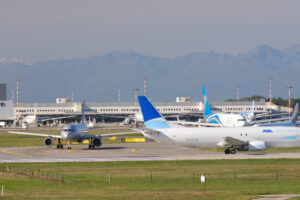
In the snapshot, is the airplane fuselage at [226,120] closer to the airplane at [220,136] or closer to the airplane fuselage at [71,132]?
the airplane fuselage at [71,132]

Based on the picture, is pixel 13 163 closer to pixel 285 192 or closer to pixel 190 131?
pixel 190 131

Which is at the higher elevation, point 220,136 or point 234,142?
point 220,136

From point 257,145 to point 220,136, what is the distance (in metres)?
4.57

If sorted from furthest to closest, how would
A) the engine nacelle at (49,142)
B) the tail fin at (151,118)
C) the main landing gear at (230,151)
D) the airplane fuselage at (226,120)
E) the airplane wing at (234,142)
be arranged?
the airplane fuselage at (226,120) < the engine nacelle at (49,142) < the main landing gear at (230,151) < the tail fin at (151,118) < the airplane wing at (234,142)

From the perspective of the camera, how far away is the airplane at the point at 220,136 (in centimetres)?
7788

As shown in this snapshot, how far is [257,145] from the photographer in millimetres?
78125

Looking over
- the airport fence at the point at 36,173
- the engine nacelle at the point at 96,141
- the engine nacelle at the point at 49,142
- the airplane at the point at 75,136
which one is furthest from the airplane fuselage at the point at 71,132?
the airport fence at the point at 36,173

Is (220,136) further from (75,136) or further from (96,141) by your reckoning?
(75,136)

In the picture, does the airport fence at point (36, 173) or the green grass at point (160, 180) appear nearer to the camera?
the green grass at point (160, 180)

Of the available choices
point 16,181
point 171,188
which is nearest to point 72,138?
point 16,181

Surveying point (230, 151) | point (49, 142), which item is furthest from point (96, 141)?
point (230, 151)

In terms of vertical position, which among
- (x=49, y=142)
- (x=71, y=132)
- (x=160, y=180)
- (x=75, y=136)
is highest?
(x=71, y=132)

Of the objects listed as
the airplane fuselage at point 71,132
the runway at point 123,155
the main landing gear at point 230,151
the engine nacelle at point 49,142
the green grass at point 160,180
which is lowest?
the green grass at point 160,180

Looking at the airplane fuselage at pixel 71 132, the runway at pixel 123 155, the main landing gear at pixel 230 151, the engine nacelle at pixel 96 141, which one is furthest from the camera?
→ the engine nacelle at pixel 96 141
